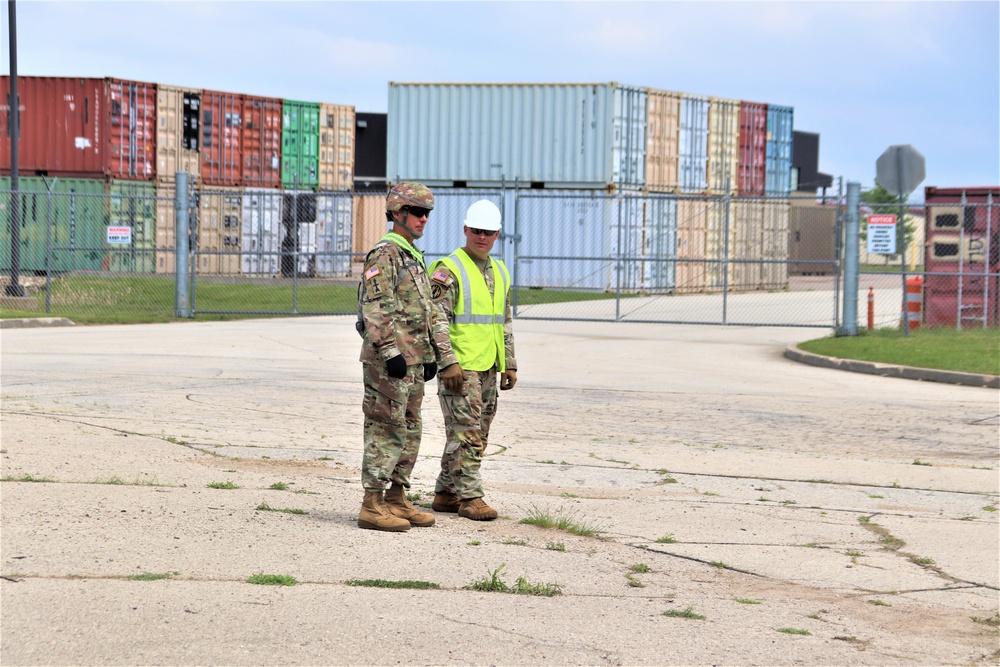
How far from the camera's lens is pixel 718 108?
38781mm

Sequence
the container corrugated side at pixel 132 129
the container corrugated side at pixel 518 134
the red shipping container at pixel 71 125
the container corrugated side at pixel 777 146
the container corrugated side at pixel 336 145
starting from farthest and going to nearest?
the container corrugated side at pixel 336 145, the container corrugated side at pixel 777 146, the container corrugated side at pixel 132 129, the red shipping container at pixel 71 125, the container corrugated side at pixel 518 134

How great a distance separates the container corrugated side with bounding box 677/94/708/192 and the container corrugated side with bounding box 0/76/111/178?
52.9 feet

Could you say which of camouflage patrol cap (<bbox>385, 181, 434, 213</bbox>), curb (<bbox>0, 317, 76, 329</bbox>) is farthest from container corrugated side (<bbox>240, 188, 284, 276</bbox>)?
camouflage patrol cap (<bbox>385, 181, 434, 213</bbox>)

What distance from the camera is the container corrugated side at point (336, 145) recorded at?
41156mm

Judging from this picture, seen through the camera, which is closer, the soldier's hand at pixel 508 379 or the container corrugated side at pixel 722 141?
the soldier's hand at pixel 508 379

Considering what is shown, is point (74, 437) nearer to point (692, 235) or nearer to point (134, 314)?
point (134, 314)

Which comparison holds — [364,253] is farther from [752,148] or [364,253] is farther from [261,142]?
[752,148]

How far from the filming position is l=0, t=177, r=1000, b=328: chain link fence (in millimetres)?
27375

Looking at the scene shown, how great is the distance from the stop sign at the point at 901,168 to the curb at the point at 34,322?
1339 centimetres

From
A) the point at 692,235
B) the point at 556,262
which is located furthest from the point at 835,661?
the point at 692,235

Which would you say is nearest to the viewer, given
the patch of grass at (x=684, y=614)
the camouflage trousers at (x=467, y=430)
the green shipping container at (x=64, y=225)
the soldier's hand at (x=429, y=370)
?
the patch of grass at (x=684, y=614)

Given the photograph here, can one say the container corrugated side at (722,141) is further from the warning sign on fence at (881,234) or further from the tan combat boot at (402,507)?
the tan combat boot at (402,507)

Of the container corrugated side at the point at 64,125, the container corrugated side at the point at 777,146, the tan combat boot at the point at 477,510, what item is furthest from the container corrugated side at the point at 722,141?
the tan combat boot at the point at 477,510

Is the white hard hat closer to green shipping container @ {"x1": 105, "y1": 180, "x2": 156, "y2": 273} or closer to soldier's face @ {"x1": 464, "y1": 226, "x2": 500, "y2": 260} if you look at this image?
soldier's face @ {"x1": 464, "y1": 226, "x2": 500, "y2": 260}
